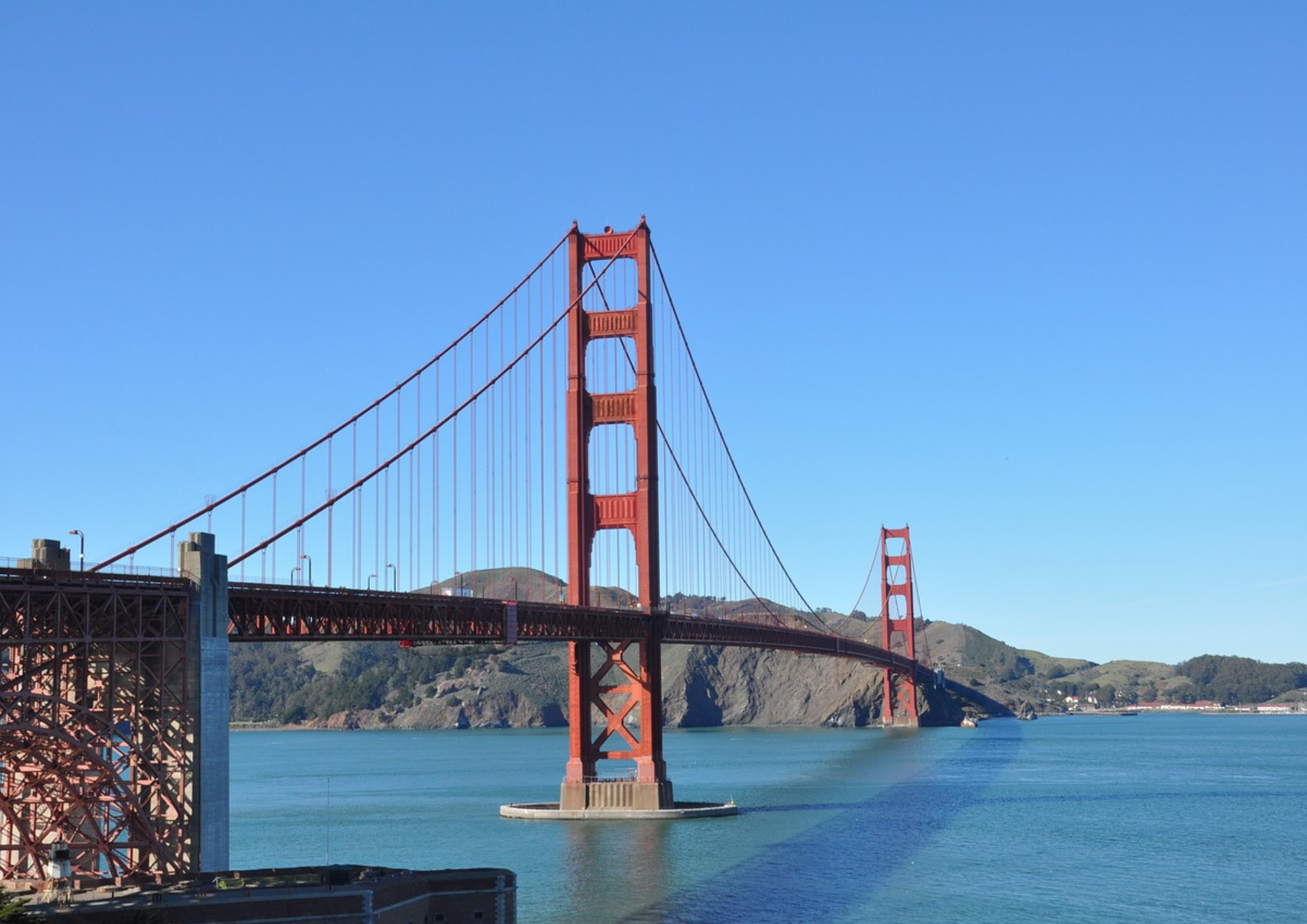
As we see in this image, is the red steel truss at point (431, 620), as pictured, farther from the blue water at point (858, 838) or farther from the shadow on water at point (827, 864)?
the shadow on water at point (827, 864)

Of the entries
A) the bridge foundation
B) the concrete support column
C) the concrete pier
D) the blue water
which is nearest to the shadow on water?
the blue water

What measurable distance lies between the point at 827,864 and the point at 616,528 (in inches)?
849

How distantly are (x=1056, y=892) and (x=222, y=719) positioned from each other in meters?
26.0

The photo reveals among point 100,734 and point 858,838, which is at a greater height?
point 100,734

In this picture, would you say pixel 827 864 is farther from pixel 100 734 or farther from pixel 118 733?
pixel 100 734

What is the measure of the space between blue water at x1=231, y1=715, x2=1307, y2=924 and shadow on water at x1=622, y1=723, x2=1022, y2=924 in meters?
0.14

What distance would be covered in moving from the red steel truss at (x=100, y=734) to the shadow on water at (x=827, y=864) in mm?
12811

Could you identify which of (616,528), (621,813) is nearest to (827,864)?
(621,813)

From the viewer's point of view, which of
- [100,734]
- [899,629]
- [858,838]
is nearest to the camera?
[100,734]

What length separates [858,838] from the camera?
59.7 m

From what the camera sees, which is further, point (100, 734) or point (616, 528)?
point (616, 528)

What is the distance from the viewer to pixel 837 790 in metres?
83.9

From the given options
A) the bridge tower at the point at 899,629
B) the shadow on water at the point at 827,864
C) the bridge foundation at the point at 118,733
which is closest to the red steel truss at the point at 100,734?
the bridge foundation at the point at 118,733

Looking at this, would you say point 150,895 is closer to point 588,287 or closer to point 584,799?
point 584,799
